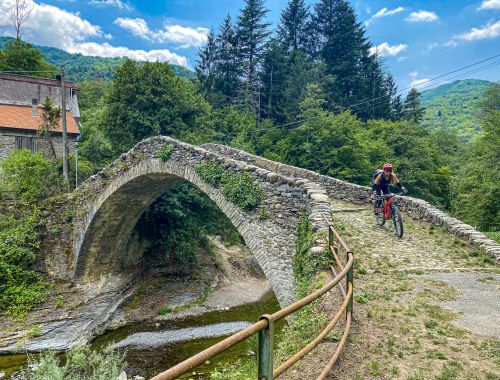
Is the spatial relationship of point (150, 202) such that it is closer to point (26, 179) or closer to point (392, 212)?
point (26, 179)

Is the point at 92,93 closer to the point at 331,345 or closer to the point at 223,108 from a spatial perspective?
the point at 223,108

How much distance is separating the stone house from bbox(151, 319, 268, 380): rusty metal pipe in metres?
21.3

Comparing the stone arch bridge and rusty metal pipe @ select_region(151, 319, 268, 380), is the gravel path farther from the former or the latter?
rusty metal pipe @ select_region(151, 319, 268, 380)

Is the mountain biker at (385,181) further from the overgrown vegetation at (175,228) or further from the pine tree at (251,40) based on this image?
the pine tree at (251,40)

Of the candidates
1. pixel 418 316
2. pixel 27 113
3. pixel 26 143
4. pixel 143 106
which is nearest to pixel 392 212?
pixel 418 316

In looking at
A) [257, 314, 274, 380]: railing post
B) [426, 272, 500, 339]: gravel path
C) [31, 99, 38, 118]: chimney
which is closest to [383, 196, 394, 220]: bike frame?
[426, 272, 500, 339]: gravel path

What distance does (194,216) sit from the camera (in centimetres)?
1847

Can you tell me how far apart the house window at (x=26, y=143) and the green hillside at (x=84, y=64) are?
131 ft

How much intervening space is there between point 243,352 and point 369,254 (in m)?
5.14

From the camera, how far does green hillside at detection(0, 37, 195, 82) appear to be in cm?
6022

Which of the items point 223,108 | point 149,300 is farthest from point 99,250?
point 223,108

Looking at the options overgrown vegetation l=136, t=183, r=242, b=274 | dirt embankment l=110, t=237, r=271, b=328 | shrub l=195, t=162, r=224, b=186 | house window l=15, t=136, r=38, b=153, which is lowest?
dirt embankment l=110, t=237, r=271, b=328

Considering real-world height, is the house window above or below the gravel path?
above

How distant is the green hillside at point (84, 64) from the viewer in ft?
198
